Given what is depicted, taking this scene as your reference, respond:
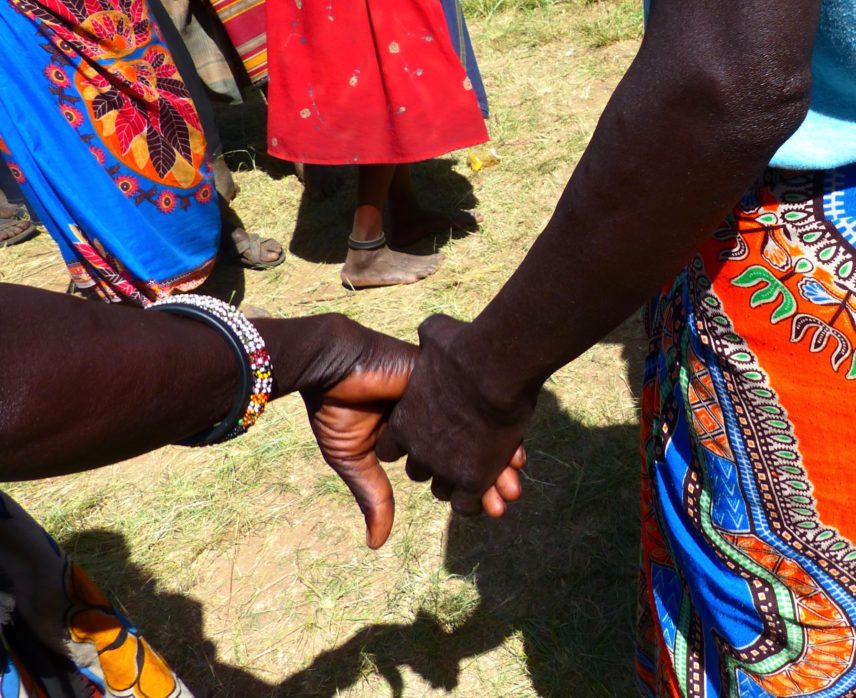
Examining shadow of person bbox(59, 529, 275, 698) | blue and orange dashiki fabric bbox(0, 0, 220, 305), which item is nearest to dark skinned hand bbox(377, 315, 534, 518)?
shadow of person bbox(59, 529, 275, 698)

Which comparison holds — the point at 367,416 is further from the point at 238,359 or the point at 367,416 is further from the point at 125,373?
the point at 125,373

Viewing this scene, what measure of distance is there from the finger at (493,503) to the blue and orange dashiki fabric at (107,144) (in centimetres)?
218

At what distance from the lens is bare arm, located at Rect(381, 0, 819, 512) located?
0.84m

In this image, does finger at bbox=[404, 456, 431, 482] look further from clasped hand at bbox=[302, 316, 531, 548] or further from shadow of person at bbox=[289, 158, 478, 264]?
shadow of person at bbox=[289, 158, 478, 264]

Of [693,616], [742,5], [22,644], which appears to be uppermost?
[742,5]

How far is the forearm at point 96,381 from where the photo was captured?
1035 millimetres

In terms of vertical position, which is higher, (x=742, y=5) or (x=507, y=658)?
(x=742, y=5)

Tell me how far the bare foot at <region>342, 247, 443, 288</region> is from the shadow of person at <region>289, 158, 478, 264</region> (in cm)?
22

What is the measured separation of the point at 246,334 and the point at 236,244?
2846mm

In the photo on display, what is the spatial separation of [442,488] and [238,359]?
47 centimetres

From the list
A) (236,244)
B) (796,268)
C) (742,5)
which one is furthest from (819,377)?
(236,244)

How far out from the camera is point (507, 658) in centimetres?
223

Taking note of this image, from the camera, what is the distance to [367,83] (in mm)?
3379

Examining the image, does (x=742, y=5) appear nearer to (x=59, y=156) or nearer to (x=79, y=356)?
(x=79, y=356)
